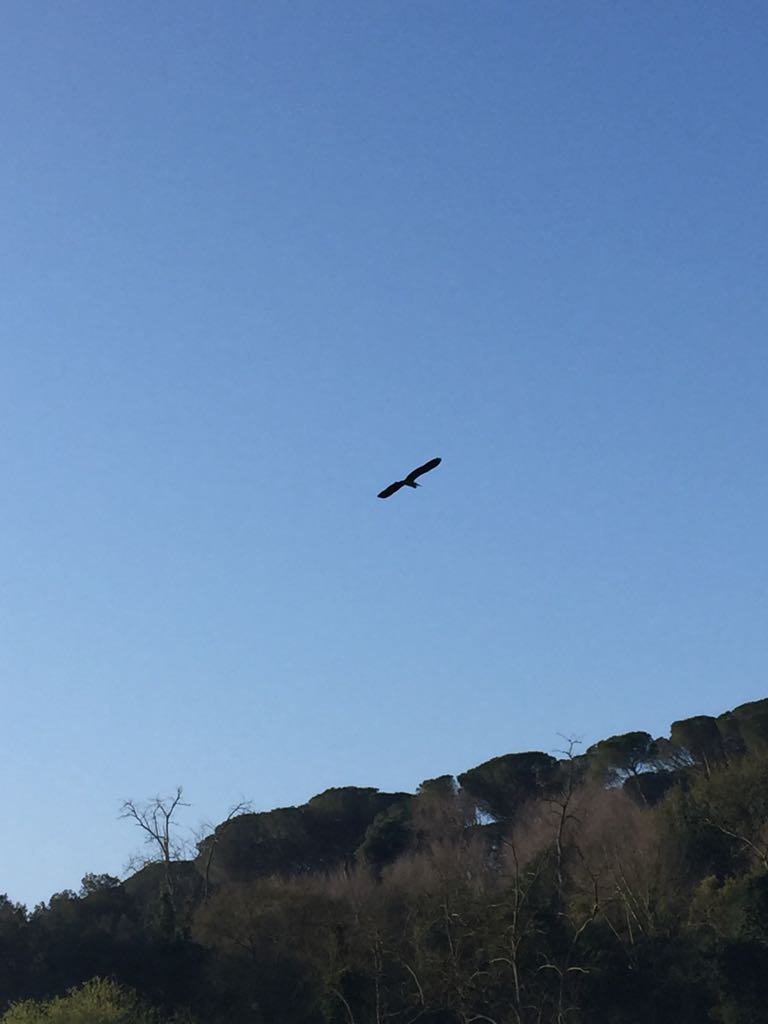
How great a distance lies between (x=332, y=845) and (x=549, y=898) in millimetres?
37321

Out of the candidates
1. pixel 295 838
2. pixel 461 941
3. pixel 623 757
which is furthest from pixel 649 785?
pixel 461 941

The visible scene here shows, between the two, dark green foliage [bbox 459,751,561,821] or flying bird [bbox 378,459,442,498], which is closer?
flying bird [bbox 378,459,442,498]

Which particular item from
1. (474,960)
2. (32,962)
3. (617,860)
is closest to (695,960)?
(474,960)

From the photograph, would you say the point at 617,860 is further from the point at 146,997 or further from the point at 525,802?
the point at 525,802

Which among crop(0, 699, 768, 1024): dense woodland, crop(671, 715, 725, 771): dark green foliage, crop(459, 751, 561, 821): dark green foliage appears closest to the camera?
crop(0, 699, 768, 1024): dense woodland

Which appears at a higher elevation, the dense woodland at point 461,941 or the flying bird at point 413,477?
the flying bird at point 413,477

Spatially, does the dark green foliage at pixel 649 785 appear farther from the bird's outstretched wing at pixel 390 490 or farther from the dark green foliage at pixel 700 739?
the bird's outstretched wing at pixel 390 490

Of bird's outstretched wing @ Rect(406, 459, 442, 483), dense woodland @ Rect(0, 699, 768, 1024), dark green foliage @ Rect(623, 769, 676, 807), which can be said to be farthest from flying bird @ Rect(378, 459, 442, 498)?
dark green foliage @ Rect(623, 769, 676, 807)

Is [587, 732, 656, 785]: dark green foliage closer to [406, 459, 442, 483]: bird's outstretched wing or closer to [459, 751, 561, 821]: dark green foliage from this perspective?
[459, 751, 561, 821]: dark green foliage

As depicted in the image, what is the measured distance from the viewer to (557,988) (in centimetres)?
A: 5138

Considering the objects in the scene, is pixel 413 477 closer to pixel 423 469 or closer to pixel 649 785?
pixel 423 469

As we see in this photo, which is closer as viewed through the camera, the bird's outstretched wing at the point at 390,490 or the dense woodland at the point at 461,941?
the bird's outstretched wing at the point at 390,490

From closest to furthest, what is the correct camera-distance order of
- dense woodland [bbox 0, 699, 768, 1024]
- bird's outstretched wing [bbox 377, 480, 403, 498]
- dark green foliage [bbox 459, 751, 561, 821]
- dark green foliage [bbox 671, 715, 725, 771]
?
bird's outstretched wing [bbox 377, 480, 403, 498] → dense woodland [bbox 0, 699, 768, 1024] → dark green foliage [bbox 671, 715, 725, 771] → dark green foliage [bbox 459, 751, 561, 821]

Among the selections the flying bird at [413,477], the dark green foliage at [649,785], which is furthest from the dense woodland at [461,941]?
the flying bird at [413,477]
